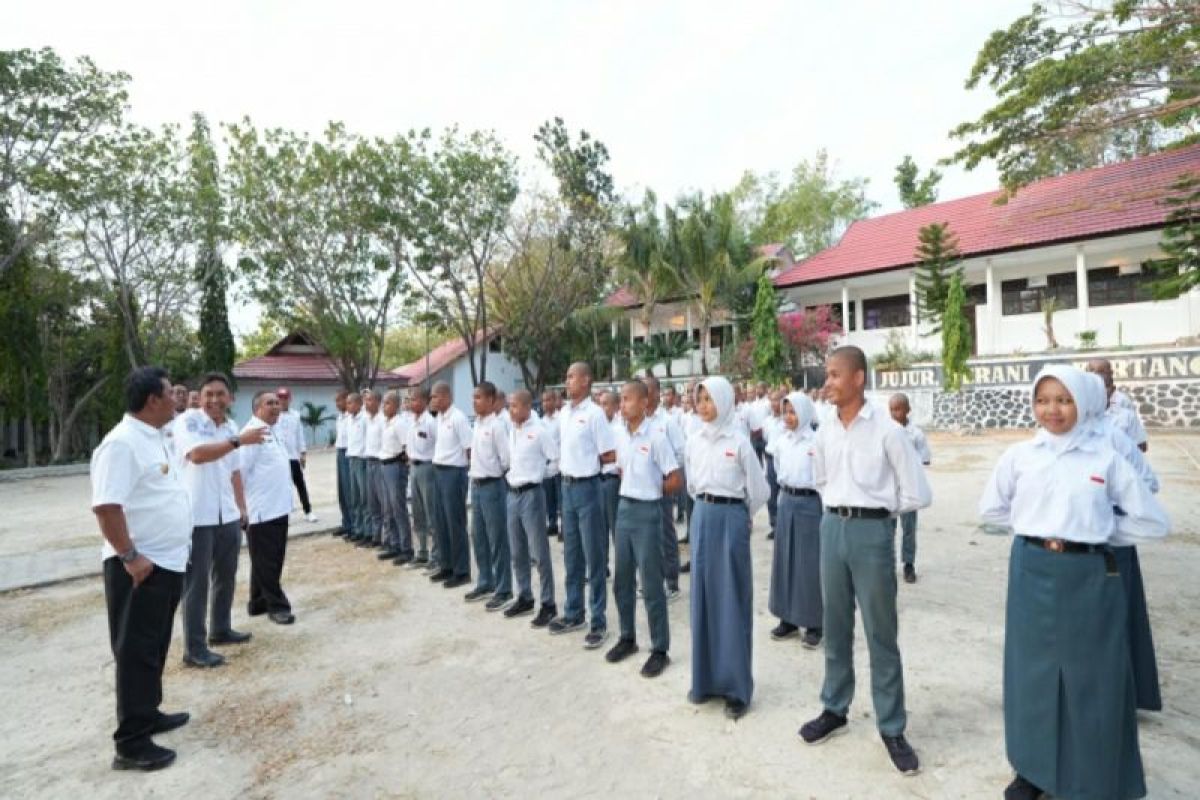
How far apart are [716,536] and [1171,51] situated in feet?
38.1

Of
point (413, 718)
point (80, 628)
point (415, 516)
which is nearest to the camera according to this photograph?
point (413, 718)

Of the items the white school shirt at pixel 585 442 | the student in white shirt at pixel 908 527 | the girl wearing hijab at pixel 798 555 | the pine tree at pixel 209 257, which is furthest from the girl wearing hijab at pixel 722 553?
the pine tree at pixel 209 257

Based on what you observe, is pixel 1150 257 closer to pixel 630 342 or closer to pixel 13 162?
pixel 630 342

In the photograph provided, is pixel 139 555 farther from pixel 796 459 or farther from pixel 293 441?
pixel 293 441

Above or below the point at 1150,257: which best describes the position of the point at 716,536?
below

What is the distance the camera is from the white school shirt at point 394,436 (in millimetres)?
7327

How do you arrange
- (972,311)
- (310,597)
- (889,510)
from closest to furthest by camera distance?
(889,510) < (310,597) < (972,311)

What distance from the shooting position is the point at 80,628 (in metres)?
5.56

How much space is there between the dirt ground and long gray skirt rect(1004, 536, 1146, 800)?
1.16 feet

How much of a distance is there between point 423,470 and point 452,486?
1.50ft

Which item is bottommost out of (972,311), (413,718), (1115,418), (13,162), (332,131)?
(413,718)

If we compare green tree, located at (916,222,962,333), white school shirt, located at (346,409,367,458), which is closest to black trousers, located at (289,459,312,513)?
white school shirt, located at (346,409,367,458)

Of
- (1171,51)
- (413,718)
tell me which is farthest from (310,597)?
(1171,51)

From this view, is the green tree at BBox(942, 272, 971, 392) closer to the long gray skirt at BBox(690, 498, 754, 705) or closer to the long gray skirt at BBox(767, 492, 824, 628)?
the long gray skirt at BBox(767, 492, 824, 628)
